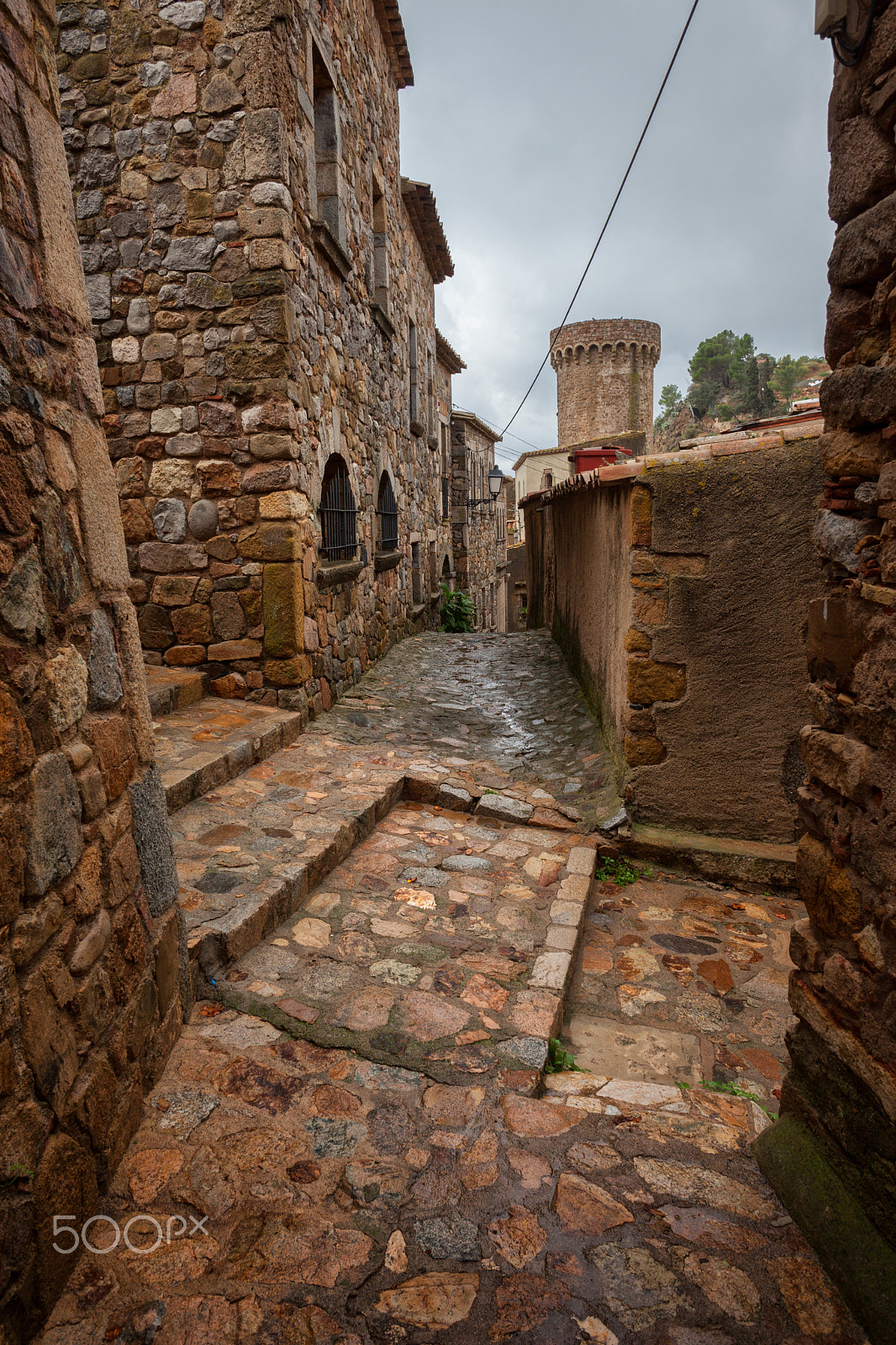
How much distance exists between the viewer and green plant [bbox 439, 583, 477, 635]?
43.4 feet

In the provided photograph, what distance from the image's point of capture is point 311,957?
272cm

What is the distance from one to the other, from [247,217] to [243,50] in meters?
0.86

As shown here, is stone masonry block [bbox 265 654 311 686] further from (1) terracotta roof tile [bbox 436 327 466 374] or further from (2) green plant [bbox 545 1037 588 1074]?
(1) terracotta roof tile [bbox 436 327 466 374]

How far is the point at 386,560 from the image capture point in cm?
793

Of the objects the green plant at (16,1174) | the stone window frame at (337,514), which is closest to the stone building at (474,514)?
the stone window frame at (337,514)

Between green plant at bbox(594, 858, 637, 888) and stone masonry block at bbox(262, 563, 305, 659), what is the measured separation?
2.29 m

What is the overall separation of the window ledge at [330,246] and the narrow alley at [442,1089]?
10.7 ft

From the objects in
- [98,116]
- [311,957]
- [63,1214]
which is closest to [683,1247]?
[63,1214]

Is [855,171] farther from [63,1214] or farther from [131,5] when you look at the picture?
[131,5]

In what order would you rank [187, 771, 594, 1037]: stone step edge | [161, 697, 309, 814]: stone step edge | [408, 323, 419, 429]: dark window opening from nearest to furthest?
[187, 771, 594, 1037]: stone step edge → [161, 697, 309, 814]: stone step edge → [408, 323, 419, 429]: dark window opening

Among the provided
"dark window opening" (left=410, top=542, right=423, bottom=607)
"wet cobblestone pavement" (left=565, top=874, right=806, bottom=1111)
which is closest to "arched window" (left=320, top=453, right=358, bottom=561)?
A: "wet cobblestone pavement" (left=565, top=874, right=806, bottom=1111)

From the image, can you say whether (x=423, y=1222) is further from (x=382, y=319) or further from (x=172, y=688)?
(x=382, y=319)

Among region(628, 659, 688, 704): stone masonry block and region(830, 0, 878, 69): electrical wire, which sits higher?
region(830, 0, 878, 69): electrical wire

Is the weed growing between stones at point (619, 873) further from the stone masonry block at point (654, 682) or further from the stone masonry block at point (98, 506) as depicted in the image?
the stone masonry block at point (98, 506)
